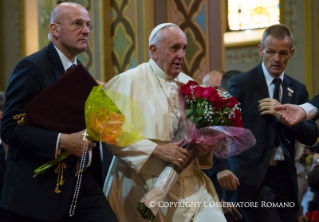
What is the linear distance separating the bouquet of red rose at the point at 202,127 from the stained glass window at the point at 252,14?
10886 millimetres

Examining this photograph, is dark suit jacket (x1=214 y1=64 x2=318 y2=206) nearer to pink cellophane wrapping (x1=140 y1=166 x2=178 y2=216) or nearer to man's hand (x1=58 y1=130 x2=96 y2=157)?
pink cellophane wrapping (x1=140 y1=166 x2=178 y2=216)

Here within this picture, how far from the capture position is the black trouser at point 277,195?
16.0 ft

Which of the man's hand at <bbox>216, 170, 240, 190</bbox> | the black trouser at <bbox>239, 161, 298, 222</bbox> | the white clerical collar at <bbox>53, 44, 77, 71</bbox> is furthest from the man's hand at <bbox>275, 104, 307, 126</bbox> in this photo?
the white clerical collar at <bbox>53, 44, 77, 71</bbox>

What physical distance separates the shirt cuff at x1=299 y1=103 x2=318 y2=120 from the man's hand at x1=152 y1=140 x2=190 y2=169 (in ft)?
4.47

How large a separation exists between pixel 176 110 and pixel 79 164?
1014 millimetres

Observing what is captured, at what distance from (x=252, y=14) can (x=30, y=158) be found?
12009 mm

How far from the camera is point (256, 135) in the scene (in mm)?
4984

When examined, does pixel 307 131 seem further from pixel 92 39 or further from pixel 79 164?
pixel 92 39

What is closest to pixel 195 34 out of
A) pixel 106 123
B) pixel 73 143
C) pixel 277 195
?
pixel 277 195

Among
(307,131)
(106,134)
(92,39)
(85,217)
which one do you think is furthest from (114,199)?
(92,39)

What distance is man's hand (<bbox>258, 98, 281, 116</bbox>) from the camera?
4.83 metres

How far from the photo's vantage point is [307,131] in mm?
5020

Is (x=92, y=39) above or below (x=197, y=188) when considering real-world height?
above

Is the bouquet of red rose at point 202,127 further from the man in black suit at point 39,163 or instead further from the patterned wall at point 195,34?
the patterned wall at point 195,34
